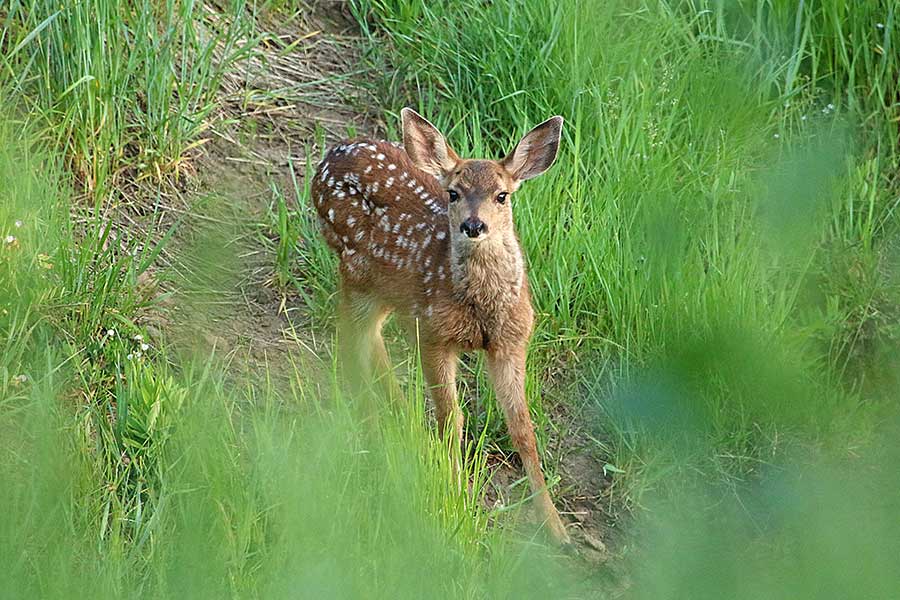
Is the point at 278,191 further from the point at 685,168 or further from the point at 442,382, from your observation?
the point at 685,168

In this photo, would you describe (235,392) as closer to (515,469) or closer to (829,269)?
(515,469)

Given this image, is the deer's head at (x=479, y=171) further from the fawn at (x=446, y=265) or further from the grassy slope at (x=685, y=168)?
the grassy slope at (x=685, y=168)

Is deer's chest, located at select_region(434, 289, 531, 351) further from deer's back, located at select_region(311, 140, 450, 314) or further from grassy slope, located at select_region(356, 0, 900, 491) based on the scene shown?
grassy slope, located at select_region(356, 0, 900, 491)

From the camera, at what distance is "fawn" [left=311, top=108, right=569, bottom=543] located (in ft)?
16.7

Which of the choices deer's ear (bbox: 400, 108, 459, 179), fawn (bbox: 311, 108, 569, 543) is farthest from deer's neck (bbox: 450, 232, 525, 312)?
deer's ear (bbox: 400, 108, 459, 179)

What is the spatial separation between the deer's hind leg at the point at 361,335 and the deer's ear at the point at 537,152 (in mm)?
842

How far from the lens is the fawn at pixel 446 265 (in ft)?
16.7

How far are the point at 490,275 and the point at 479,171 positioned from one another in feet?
1.24

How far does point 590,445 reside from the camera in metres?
5.35

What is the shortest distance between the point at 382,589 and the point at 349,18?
14.7 feet

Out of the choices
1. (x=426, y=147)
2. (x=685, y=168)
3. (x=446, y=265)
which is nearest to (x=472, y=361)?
(x=446, y=265)

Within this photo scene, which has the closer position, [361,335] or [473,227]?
[473,227]

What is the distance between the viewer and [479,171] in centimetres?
507

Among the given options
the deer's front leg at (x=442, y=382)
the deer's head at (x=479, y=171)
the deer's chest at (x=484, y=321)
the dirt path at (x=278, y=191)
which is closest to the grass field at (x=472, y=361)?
the dirt path at (x=278, y=191)
